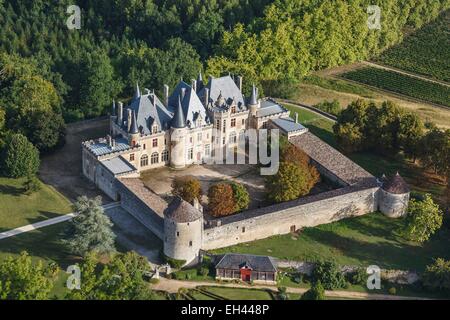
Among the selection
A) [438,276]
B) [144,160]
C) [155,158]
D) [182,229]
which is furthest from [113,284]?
[438,276]

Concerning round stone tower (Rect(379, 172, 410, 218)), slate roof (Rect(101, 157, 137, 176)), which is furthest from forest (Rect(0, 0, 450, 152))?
round stone tower (Rect(379, 172, 410, 218))

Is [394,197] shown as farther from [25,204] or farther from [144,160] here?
[25,204]

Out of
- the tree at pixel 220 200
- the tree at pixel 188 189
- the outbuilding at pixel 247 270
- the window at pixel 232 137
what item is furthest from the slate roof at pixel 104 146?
the outbuilding at pixel 247 270

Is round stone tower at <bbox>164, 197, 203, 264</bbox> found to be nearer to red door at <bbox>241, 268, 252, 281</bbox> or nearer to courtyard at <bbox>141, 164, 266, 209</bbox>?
red door at <bbox>241, 268, 252, 281</bbox>

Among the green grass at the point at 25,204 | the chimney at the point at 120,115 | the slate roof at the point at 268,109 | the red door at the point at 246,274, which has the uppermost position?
the chimney at the point at 120,115

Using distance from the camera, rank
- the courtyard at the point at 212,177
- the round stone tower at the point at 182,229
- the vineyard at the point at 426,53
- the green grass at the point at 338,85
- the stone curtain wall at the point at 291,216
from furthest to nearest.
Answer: the vineyard at the point at 426,53 < the green grass at the point at 338,85 < the courtyard at the point at 212,177 < the stone curtain wall at the point at 291,216 < the round stone tower at the point at 182,229

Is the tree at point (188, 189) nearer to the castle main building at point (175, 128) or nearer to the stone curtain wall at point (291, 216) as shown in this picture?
the stone curtain wall at point (291, 216)
